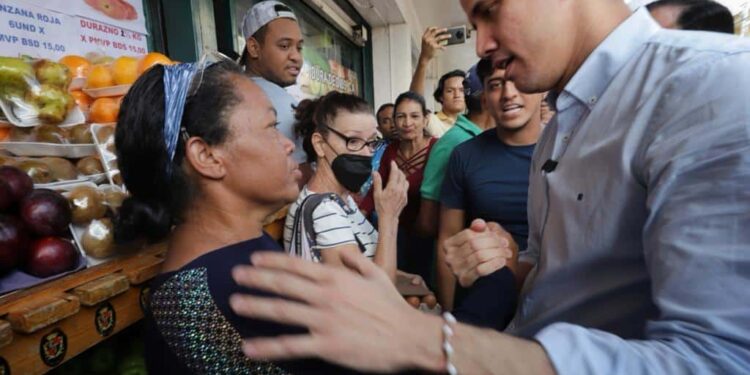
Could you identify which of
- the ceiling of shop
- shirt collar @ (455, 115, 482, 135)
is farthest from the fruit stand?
the ceiling of shop

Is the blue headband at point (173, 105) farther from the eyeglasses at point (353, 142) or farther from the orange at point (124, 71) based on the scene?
the eyeglasses at point (353, 142)

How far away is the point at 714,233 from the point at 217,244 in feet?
2.90

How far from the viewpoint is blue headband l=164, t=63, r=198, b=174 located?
926 mm

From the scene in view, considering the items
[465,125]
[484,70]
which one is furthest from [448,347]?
[465,125]

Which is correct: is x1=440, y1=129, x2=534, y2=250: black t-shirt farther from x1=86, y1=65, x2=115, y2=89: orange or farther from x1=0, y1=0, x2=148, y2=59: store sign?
x1=0, y1=0, x2=148, y2=59: store sign

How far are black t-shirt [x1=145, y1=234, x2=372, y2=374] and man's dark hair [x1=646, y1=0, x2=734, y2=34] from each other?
1.95 metres

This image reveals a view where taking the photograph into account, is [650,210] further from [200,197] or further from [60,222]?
[60,222]

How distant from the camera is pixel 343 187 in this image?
5.63 feet

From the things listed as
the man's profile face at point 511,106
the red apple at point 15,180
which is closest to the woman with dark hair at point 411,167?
the man's profile face at point 511,106

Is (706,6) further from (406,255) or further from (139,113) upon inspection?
(139,113)

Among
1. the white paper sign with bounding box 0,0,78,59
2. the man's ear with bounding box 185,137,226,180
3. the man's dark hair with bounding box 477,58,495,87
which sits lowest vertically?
the man's ear with bounding box 185,137,226,180

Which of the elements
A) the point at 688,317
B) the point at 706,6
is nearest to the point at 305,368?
the point at 688,317

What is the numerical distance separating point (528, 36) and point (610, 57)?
0.51 ft

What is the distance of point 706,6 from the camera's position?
1.67 meters
